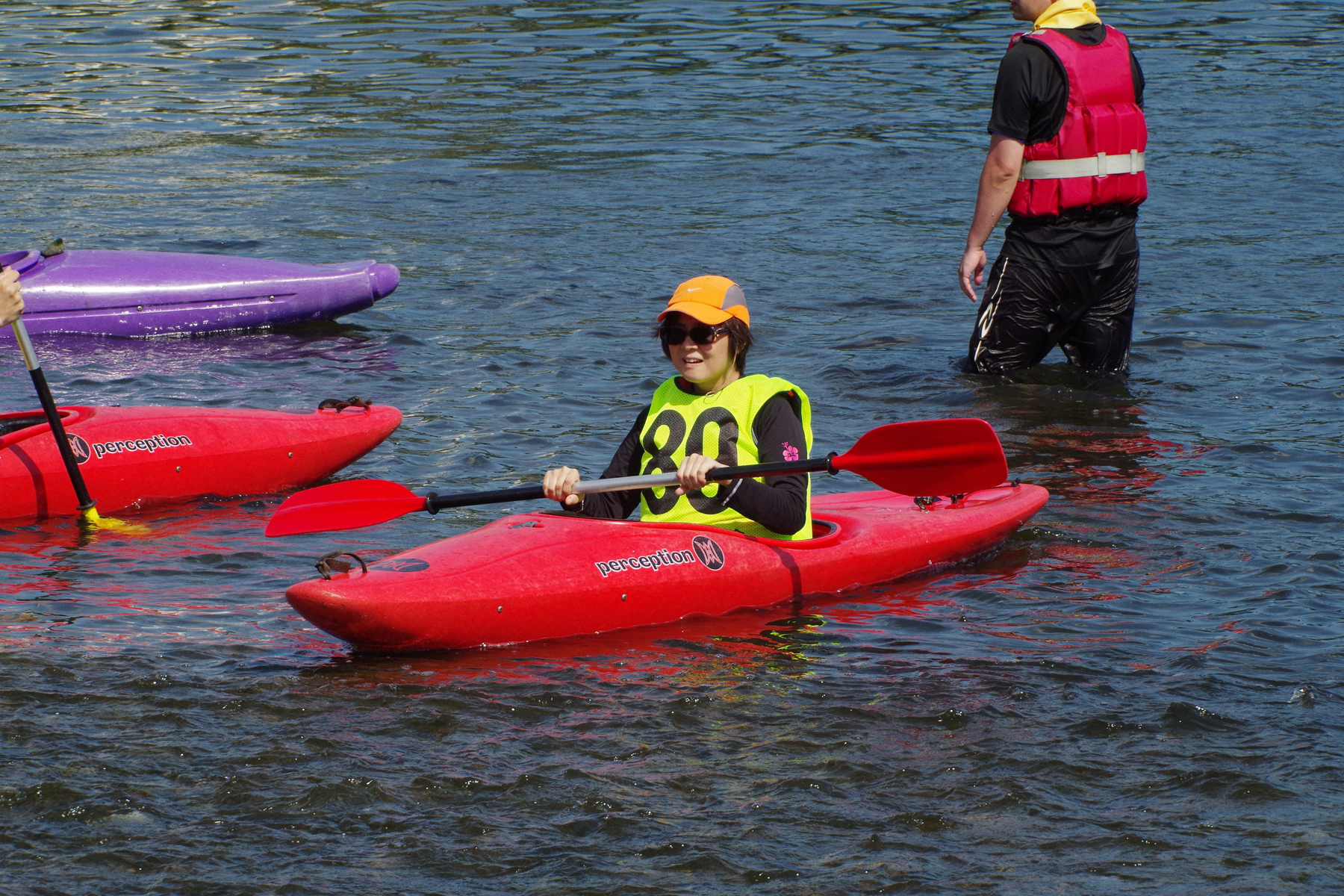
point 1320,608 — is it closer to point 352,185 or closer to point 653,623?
point 653,623

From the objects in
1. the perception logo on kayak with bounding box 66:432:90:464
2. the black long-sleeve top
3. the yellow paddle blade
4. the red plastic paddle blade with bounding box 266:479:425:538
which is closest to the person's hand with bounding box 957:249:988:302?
the black long-sleeve top

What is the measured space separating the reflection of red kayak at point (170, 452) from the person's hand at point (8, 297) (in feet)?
1.85

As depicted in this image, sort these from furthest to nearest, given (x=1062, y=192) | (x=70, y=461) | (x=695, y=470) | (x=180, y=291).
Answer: (x=180, y=291)
(x=1062, y=192)
(x=70, y=461)
(x=695, y=470)

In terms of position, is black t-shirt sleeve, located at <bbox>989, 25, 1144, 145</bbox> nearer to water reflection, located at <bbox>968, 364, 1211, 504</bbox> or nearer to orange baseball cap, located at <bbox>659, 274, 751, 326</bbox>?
water reflection, located at <bbox>968, 364, 1211, 504</bbox>

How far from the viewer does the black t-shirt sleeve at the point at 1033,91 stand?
6133 mm

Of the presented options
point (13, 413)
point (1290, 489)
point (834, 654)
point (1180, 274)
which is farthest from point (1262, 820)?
point (1180, 274)

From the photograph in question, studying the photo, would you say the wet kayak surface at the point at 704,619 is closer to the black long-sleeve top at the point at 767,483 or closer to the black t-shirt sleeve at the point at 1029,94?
the black long-sleeve top at the point at 767,483

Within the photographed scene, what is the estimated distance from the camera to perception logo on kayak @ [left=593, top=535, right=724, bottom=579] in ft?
14.8

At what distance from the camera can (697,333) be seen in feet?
15.1

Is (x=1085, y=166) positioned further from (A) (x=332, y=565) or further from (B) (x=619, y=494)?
(A) (x=332, y=565)

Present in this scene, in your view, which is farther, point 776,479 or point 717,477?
point 776,479

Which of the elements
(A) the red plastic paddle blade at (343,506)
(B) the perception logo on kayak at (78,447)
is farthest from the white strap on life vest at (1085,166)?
A: (B) the perception logo on kayak at (78,447)

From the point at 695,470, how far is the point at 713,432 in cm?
31

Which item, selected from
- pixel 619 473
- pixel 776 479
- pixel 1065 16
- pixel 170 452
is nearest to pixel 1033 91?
pixel 1065 16
